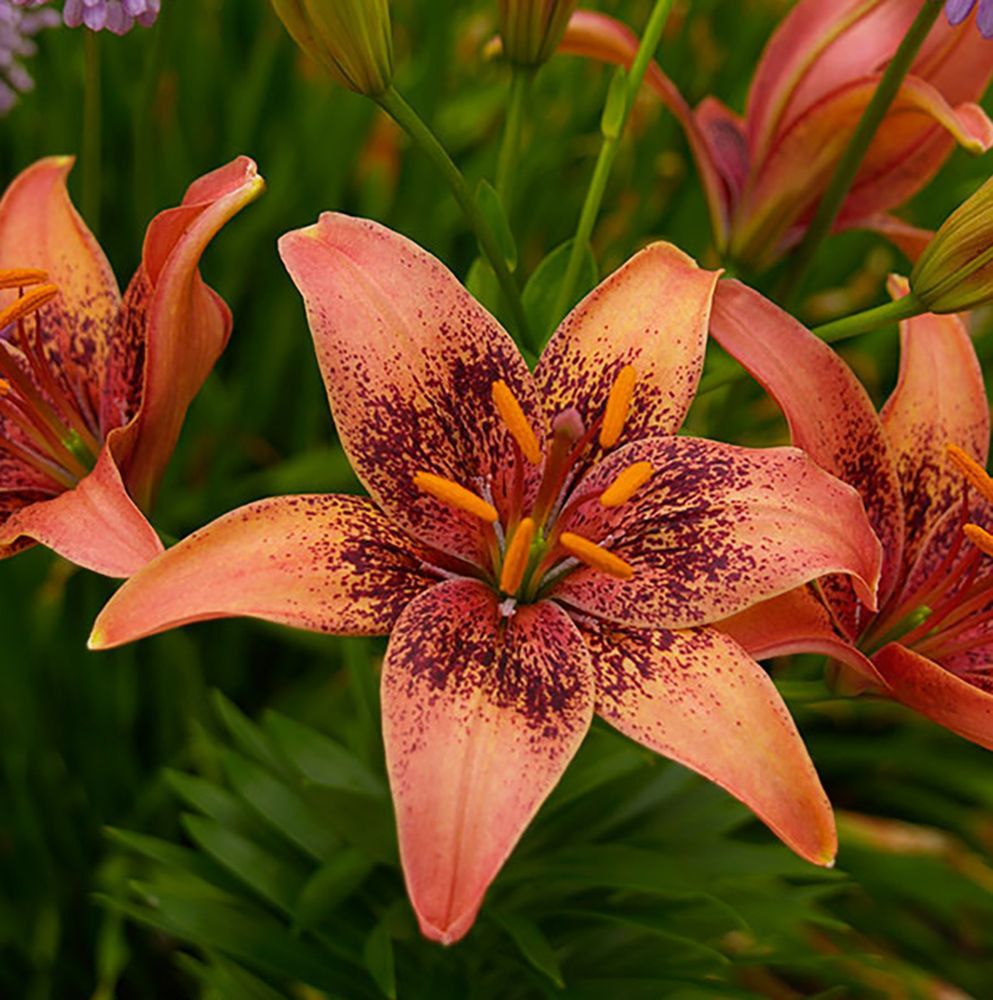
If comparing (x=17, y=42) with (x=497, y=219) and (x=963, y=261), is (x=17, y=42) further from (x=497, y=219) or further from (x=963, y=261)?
(x=963, y=261)

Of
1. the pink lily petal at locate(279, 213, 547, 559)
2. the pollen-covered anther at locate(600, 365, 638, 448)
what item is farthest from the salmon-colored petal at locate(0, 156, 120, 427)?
the pollen-covered anther at locate(600, 365, 638, 448)

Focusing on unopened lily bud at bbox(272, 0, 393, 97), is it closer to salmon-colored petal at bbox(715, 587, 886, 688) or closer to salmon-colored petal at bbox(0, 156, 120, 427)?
salmon-colored petal at bbox(0, 156, 120, 427)

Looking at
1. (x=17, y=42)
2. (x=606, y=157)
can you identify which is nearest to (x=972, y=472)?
(x=606, y=157)

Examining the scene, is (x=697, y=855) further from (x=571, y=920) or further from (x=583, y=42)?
(x=583, y=42)

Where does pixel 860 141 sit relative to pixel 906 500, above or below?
above

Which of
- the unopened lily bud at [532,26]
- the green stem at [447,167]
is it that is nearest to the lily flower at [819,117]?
the unopened lily bud at [532,26]
